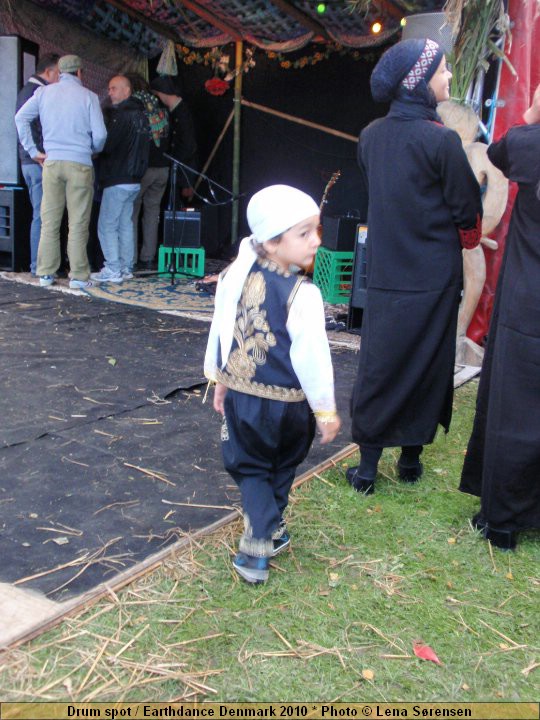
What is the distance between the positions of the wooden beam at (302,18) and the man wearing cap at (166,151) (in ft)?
5.08

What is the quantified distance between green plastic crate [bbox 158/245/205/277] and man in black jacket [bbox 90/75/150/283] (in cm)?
61

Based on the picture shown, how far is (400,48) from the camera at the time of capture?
102 inches

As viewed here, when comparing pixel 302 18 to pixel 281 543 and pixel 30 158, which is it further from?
pixel 281 543

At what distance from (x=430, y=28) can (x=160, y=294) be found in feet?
10.2

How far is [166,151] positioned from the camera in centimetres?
806

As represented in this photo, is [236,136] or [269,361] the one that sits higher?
[236,136]

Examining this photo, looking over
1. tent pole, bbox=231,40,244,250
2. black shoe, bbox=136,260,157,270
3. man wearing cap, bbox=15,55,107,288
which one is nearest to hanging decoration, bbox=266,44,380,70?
tent pole, bbox=231,40,244,250

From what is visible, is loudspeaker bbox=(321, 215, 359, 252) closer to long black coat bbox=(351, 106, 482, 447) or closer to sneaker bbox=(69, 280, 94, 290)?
sneaker bbox=(69, 280, 94, 290)

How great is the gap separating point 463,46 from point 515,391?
270 cm

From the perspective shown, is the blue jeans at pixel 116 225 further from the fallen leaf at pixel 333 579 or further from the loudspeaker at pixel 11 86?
the fallen leaf at pixel 333 579

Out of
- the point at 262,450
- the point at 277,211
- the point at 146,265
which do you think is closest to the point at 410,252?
the point at 277,211

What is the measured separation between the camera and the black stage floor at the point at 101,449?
7.55 ft

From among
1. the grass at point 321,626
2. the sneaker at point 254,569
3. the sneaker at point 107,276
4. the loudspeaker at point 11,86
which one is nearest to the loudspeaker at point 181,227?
the sneaker at point 107,276

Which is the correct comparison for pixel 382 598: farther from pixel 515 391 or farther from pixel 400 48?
pixel 400 48
